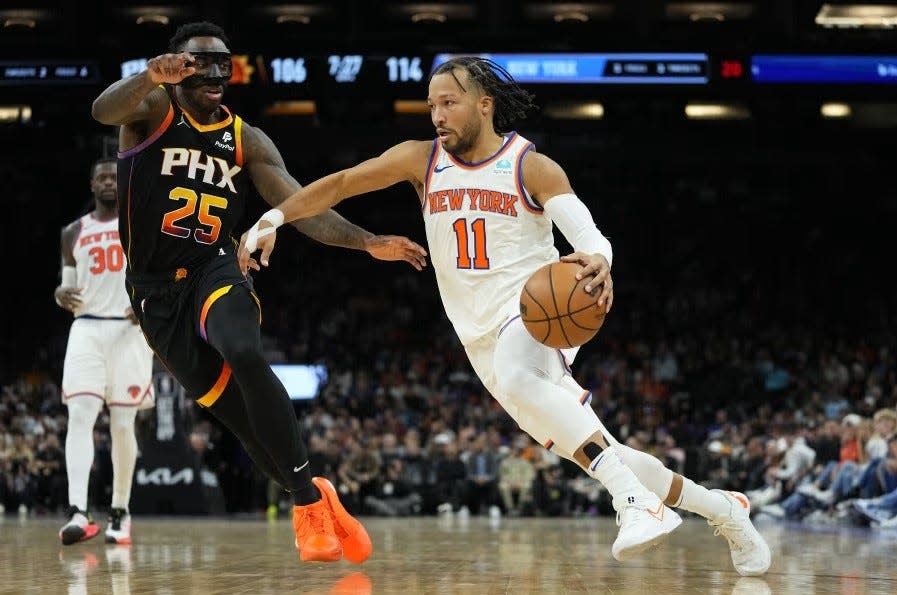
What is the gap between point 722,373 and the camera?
66.9 ft

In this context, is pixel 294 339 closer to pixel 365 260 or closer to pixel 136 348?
pixel 365 260

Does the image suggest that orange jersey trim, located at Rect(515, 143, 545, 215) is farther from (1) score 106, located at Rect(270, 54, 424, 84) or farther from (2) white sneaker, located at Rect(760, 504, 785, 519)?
(1) score 106, located at Rect(270, 54, 424, 84)

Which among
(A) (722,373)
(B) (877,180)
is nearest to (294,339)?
(A) (722,373)

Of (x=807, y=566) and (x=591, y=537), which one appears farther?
(x=591, y=537)

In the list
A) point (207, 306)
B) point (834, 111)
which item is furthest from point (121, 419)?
point (834, 111)

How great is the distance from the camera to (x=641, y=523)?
4.30 meters

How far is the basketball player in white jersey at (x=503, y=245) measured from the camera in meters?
4.54

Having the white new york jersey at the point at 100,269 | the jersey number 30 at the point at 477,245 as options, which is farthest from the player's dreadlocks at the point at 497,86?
the white new york jersey at the point at 100,269

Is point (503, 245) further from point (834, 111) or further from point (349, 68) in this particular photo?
point (834, 111)

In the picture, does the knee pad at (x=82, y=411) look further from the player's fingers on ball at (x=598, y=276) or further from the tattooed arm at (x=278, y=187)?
the player's fingers on ball at (x=598, y=276)

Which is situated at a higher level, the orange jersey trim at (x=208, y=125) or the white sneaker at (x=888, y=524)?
the orange jersey trim at (x=208, y=125)

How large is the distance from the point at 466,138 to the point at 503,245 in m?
0.47

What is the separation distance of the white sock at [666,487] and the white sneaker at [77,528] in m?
3.61

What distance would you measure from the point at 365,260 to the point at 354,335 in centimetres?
245
